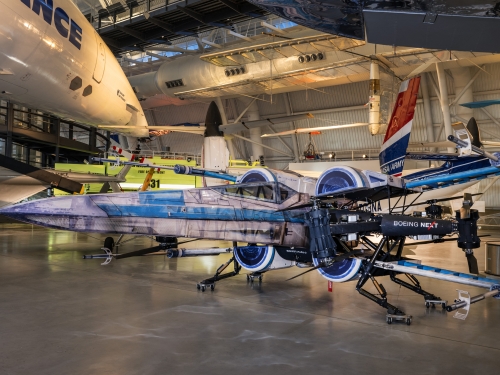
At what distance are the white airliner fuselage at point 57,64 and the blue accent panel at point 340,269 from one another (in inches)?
317

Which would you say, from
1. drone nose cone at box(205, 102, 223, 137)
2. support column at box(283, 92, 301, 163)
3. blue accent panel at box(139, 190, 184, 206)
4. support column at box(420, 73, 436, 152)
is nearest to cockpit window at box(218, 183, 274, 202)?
blue accent panel at box(139, 190, 184, 206)

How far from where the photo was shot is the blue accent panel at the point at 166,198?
21.7 feet

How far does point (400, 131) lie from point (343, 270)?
5.04 metres

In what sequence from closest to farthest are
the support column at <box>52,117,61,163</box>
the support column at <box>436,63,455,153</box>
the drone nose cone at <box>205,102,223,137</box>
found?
the drone nose cone at <box>205,102,223,137</box>
the support column at <box>52,117,61,163</box>
the support column at <box>436,63,455,153</box>

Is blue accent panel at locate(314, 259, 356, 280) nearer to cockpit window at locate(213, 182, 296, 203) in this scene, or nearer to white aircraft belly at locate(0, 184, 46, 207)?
cockpit window at locate(213, 182, 296, 203)

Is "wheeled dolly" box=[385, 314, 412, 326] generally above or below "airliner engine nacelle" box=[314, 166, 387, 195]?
below

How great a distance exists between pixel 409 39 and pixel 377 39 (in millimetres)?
304

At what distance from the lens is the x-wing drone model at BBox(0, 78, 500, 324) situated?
5762mm

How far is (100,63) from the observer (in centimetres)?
1245

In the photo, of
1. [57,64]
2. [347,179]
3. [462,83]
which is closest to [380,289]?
[347,179]

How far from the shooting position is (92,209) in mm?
6930

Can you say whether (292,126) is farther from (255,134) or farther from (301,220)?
(301,220)

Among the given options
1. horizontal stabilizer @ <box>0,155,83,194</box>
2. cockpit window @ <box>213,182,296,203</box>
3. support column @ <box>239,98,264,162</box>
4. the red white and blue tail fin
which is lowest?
cockpit window @ <box>213,182,296,203</box>

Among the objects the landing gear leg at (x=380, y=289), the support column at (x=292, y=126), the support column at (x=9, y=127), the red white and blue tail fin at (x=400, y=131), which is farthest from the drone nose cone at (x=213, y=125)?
the support column at (x=292, y=126)
